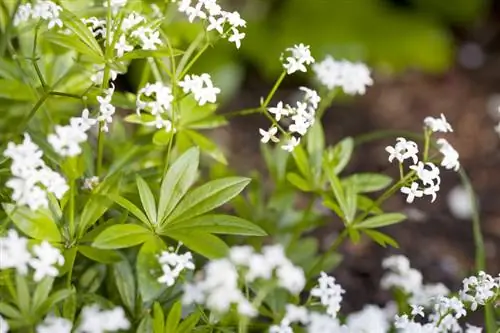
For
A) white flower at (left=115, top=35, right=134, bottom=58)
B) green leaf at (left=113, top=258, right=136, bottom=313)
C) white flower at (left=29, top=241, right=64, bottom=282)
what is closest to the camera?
white flower at (left=29, top=241, right=64, bottom=282)

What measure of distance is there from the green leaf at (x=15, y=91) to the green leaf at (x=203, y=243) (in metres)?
0.43

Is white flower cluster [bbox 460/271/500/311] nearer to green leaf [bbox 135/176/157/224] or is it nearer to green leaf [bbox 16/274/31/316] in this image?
green leaf [bbox 135/176/157/224]

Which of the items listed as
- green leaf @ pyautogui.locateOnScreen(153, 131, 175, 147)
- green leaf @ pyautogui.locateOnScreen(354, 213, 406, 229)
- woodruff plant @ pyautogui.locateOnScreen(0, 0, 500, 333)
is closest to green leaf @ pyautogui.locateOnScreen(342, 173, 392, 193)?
woodruff plant @ pyautogui.locateOnScreen(0, 0, 500, 333)

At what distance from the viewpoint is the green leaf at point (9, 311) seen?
1.20 metres

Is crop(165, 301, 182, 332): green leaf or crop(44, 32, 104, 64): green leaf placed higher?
crop(44, 32, 104, 64): green leaf

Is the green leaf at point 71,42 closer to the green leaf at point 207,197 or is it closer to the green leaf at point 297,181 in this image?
the green leaf at point 207,197

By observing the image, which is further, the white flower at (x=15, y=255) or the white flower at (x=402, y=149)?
the white flower at (x=402, y=149)

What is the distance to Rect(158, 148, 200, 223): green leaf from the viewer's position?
1.37 m

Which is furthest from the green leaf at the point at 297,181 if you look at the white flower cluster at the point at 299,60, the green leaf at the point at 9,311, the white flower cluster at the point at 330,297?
the green leaf at the point at 9,311

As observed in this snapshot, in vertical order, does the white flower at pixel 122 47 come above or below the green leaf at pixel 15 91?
above

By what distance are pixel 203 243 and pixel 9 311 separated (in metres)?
0.29

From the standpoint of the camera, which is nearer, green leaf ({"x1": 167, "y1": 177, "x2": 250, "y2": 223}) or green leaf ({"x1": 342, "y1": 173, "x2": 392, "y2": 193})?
green leaf ({"x1": 167, "y1": 177, "x2": 250, "y2": 223})

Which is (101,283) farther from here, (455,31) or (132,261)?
(455,31)

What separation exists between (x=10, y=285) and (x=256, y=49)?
1.85 meters
